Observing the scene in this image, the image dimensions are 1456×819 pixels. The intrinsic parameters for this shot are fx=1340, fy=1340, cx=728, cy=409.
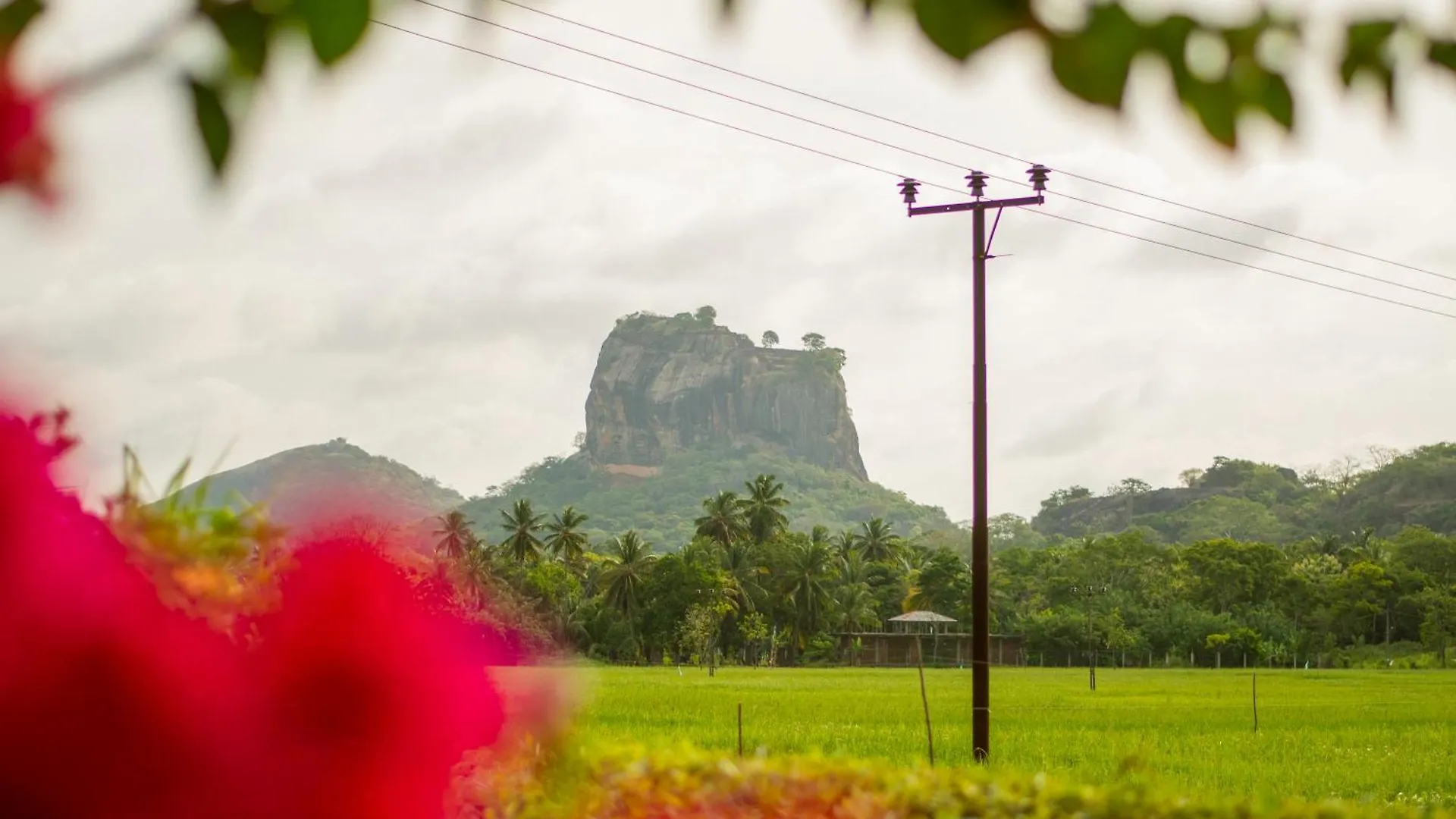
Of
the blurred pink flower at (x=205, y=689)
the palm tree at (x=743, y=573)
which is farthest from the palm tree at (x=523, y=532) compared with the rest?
the blurred pink flower at (x=205, y=689)

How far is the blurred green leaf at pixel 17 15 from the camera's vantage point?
2.44 feet

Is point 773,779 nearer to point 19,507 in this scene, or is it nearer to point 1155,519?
point 19,507

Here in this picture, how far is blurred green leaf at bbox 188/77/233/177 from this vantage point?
0.69m

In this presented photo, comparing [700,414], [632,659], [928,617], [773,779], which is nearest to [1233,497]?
[928,617]

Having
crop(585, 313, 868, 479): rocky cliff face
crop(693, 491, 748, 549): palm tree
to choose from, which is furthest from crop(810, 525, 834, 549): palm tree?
crop(585, 313, 868, 479): rocky cliff face

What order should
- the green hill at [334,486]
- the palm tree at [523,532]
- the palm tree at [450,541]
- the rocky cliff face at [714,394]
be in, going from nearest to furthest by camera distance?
the green hill at [334,486] < the palm tree at [450,541] < the palm tree at [523,532] < the rocky cliff face at [714,394]

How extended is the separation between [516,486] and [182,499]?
455 ft

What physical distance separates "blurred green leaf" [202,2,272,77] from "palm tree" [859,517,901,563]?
7942 centimetres

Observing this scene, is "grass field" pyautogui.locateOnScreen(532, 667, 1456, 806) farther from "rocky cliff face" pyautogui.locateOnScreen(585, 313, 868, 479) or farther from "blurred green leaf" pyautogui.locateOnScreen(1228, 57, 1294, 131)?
"rocky cliff face" pyautogui.locateOnScreen(585, 313, 868, 479)

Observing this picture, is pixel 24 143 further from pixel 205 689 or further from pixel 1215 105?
pixel 1215 105

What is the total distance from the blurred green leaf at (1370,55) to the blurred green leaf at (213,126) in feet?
2.93

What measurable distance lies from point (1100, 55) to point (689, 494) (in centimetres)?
15004

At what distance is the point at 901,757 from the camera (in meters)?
17.0

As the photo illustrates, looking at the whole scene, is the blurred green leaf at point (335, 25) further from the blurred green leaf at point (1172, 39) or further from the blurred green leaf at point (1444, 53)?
the blurred green leaf at point (1444, 53)
